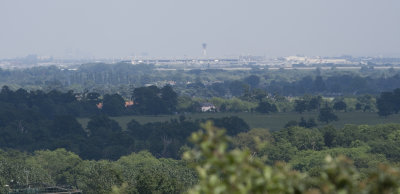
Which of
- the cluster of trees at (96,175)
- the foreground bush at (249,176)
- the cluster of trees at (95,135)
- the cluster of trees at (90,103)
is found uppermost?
the foreground bush at (249,176)

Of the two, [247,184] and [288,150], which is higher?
[247,184]

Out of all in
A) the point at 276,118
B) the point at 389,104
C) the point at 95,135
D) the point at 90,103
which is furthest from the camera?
the point at 90,103

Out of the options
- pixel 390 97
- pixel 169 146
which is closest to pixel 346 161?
pixel 169 146

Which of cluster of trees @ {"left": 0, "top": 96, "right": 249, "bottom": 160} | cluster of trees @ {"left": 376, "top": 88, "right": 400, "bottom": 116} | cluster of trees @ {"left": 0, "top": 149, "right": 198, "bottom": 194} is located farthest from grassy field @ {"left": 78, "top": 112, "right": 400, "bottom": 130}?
cluster of trees @ {"left": 0, "top": 149, "right": 198, "bottom": 194}

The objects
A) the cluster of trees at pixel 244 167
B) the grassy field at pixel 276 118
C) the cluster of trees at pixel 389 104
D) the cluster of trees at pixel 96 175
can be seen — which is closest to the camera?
the cluster of trees at pixel 244 167

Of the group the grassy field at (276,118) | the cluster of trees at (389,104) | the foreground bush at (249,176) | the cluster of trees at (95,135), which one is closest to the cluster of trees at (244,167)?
the foreground bush at (249,176)

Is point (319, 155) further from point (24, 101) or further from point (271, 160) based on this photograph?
point (24, 101)

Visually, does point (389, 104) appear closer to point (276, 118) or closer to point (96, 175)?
point (276, 118)

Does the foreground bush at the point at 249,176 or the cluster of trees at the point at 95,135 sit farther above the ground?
the foreground bush at the point at 249,176

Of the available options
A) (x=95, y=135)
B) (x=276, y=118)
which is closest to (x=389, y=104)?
(x=276, y=118)

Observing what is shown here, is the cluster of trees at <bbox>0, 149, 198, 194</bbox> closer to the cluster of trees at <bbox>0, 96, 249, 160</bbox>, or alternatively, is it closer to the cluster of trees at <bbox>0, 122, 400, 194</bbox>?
the cluster of trees at <bbox>0, 122, 400, 194</bbox>

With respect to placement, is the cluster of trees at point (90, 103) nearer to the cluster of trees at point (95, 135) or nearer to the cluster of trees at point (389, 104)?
the cluster of trees at point (95, 135)
